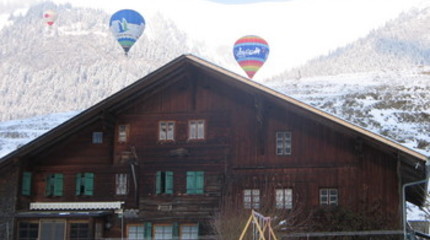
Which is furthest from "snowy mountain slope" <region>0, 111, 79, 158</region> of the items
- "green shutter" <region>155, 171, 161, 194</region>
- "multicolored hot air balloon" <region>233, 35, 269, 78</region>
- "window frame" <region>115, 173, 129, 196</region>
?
"green shutter" <region>155, 171, 161, 194</region>

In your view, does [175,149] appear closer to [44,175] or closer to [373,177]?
[44,175]

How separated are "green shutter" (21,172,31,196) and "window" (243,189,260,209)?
433 inches

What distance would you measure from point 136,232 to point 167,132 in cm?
507

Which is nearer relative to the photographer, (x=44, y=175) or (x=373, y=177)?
(x=373, y=177)

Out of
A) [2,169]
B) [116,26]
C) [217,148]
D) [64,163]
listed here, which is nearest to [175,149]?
[217,148]

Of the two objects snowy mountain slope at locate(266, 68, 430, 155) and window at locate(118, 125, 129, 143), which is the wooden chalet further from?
snowy mountain slope at locate(266, 68, 430, 155)

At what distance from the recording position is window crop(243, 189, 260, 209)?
1275 inches

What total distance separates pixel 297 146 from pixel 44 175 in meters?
12.9

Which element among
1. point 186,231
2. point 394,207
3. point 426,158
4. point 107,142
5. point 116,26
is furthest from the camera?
point 116,26

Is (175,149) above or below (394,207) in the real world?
above

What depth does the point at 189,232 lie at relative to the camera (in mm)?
32938

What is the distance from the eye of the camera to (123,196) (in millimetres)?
34500

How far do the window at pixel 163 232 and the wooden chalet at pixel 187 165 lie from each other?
53 mm

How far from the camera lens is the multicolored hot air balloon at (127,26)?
2359 inches
